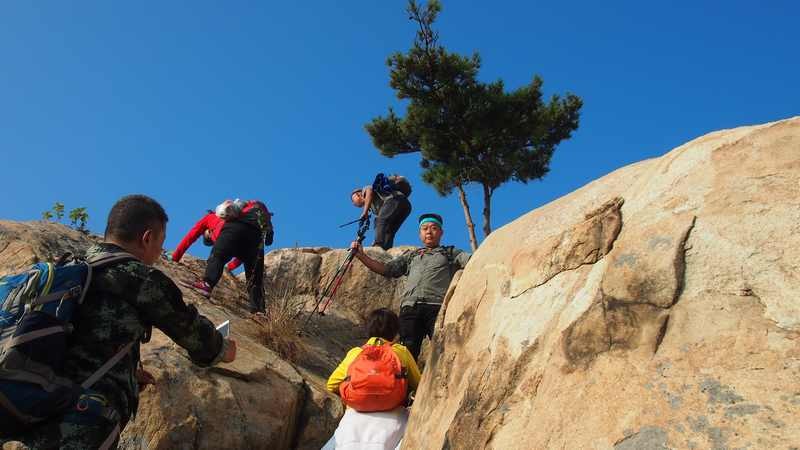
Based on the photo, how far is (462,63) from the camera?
50.6 feet

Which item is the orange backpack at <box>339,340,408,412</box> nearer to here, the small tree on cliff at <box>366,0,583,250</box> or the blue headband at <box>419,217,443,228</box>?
the blue headband at <box>419,217,443,228</box>

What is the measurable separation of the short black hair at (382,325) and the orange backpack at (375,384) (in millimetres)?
584

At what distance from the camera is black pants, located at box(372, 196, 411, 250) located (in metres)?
9.88

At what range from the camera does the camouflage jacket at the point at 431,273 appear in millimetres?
5262

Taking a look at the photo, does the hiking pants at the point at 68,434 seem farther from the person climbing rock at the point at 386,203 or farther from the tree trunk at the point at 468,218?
the tree trunk at the point at 468,218

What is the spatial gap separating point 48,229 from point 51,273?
17.1 ft

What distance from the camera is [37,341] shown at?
7.00ft

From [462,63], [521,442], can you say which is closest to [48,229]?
[521,442]

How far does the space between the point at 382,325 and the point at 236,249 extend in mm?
2911

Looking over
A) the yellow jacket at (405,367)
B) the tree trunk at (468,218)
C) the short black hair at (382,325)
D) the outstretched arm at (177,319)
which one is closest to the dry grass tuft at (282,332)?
the short black hair at (382,325)

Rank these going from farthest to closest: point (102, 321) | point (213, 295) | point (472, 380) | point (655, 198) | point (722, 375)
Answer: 1. point (213, 295)
2. point (472, 380)
3. point (655, 198)
4. point (102, 321)
5. point (722, 375)

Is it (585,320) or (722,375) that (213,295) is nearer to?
(585,320)

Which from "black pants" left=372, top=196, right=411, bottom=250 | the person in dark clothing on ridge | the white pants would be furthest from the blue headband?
"black pants" left=372, top=196, right=411, bottom=250

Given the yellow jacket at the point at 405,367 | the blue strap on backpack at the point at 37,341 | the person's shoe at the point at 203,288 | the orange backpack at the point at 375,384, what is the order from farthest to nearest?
the person's shoe at the point at 203,288, the yellow jacket at the point at 405,367, the orange backpack at the point at 375,384, the blue strap on backpack at the point at 37,341
